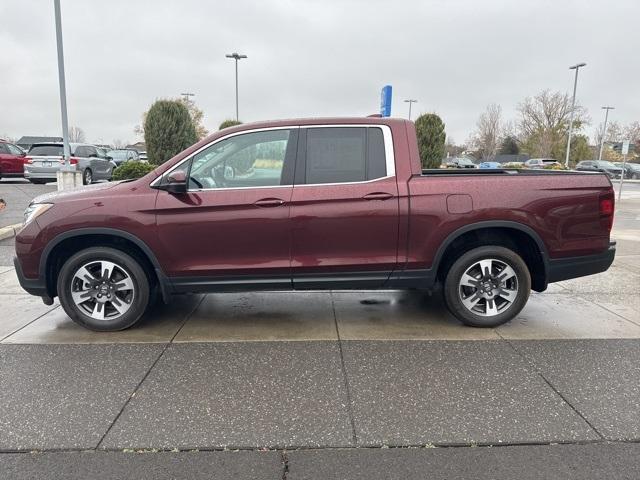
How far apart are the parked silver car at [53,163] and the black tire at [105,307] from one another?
13.7 meters

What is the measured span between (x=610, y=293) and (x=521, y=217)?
2.41m

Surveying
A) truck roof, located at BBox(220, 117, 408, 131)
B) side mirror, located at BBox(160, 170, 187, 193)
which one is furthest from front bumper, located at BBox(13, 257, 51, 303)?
truck roof, located at BBox(220, 117, 408, 131)

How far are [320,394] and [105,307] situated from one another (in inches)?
90.3

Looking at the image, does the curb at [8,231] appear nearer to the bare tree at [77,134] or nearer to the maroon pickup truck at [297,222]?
the maroon pickup truck at [297,222]

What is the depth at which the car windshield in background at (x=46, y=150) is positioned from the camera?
17489 mm

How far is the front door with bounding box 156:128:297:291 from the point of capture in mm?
4215

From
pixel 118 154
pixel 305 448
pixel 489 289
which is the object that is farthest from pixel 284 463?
pixel 118 154

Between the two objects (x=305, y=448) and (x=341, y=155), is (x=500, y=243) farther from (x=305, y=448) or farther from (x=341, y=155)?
(x=305, y=448)

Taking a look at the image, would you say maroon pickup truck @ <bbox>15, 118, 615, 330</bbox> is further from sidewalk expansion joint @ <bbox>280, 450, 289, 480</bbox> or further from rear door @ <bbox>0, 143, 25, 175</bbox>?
rear door @ <bbox>0, 143, 25, 175</bbox>

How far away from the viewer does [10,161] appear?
1828 centimetres

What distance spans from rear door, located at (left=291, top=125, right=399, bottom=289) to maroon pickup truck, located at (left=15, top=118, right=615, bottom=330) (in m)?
0.01

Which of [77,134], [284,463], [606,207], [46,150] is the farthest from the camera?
[77,134]

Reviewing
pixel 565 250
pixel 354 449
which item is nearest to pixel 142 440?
pixel 354 449

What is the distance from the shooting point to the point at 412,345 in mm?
4176
